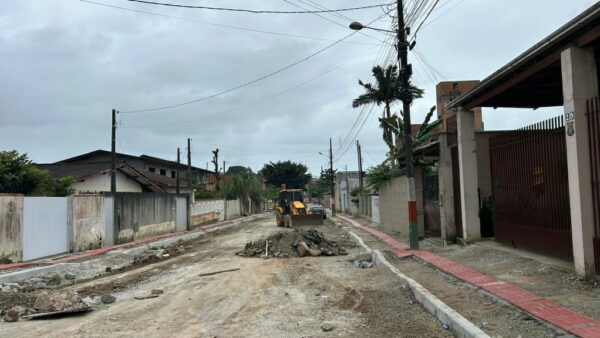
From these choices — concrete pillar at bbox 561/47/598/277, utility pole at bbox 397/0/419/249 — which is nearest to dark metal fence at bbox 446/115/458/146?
utility pole at bbox 397/0/419/249

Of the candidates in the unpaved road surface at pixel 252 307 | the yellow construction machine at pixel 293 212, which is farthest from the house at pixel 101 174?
the unpaved road surface at pixel 252 307

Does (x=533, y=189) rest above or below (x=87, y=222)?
above

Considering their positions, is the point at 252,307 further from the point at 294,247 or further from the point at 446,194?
the point at 294,247

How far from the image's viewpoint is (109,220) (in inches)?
954

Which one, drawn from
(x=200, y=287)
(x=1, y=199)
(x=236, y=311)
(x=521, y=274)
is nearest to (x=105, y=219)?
(x=1, y=199)

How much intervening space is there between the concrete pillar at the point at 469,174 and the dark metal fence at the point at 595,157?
6.59 m

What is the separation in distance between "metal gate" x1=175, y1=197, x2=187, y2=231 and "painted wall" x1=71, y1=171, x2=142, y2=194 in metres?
5.31

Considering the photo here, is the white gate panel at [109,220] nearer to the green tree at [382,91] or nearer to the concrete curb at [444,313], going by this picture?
the concrete curb at [444,313]

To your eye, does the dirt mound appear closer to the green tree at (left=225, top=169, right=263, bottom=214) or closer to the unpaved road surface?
the unpaved road surface

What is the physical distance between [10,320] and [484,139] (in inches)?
550

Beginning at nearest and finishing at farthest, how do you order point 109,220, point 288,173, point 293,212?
1. point 109,220
2. point 293,212
3. point 288,173

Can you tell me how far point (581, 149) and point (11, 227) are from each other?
1658 centimetres

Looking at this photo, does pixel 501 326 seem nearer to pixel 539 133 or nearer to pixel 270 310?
pixel 270 310

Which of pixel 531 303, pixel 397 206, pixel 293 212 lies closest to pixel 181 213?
pixel 293 212
